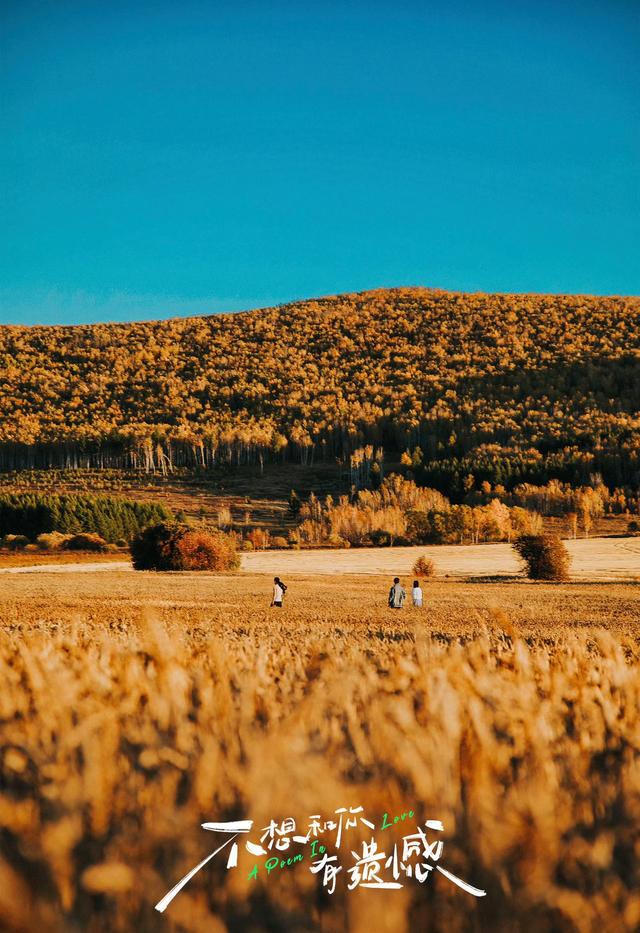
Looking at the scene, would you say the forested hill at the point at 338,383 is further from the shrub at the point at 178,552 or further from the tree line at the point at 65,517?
the shrub at the point at 178,552

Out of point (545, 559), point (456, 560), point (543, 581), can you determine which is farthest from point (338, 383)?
point (543, 581)

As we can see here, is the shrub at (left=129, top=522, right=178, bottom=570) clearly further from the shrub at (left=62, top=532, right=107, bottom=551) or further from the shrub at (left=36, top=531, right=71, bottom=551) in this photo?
the shrub at (left=36, top=531, right=71, bottom=551)

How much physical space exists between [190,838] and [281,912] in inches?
8.6

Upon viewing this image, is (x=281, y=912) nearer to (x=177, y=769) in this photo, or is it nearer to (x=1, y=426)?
(x=177, y=769)

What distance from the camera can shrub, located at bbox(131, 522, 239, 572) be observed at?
3278cm

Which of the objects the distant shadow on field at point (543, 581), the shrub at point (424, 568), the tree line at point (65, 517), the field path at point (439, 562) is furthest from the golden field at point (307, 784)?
the tree line at point (65, 517)

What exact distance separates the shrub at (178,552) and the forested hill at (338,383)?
1547 inches

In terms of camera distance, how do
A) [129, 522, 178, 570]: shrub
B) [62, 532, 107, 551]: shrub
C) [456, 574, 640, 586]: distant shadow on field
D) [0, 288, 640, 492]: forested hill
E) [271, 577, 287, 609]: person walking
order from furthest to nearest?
[0, 288, 640, 492]: forested hill, [62, 532, 107, 551]: shrub, [129, 522, 178, 570]: shrub, [456, 574, 640, 586]: distant shadow on field, [271, 577, 287, 609]: person walking

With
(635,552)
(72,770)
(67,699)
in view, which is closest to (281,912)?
(72,770)

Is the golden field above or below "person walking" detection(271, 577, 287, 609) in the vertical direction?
above

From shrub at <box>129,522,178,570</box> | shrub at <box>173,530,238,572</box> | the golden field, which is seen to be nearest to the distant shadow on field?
shrub at <box>173,530,238,572</box>

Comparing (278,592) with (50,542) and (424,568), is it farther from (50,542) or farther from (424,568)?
(50,542)

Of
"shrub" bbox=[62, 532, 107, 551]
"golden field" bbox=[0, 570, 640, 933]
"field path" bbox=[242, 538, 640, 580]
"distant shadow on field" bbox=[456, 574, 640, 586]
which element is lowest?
"field path" bbox=[242, 538, 640, 580]

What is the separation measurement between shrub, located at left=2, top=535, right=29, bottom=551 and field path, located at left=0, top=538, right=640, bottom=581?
31.1 feet
